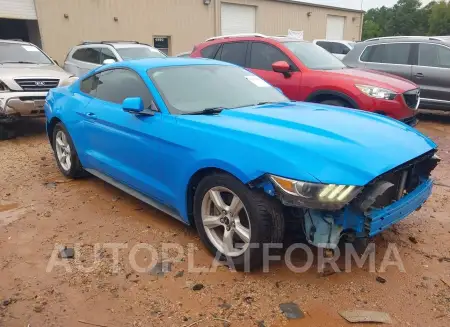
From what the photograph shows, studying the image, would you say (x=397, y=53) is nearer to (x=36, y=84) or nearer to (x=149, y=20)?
(x=36, y=84)

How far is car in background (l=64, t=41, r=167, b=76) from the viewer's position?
1001cm

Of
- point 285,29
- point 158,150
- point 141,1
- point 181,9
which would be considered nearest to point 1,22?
point 141,1

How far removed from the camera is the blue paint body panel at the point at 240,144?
2.63m

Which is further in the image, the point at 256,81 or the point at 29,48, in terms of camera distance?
the point at 29,48

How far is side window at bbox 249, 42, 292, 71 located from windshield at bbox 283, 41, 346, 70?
0.70 ft

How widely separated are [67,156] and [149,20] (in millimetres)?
14799

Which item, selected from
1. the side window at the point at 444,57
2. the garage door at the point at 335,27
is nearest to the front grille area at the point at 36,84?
the side window at the point at 444,57

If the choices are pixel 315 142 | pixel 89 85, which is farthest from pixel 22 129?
pixel 315 142

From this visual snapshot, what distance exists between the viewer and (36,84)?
7375mm

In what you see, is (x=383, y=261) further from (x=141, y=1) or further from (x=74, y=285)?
(x=141, y=1)

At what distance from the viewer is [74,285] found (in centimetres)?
295

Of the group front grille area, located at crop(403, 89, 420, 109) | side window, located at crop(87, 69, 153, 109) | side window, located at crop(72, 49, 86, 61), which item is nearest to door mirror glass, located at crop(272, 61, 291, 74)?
Result: front grille area, located at crop(403, 89, 420, 109)

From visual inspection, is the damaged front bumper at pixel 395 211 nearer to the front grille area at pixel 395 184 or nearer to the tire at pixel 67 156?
the front grille area at pixel 395 184

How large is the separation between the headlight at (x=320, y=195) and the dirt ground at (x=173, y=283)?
0.71 meters
